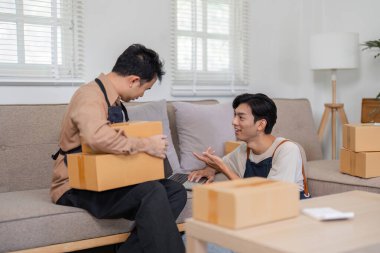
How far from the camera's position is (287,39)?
457 centimetres

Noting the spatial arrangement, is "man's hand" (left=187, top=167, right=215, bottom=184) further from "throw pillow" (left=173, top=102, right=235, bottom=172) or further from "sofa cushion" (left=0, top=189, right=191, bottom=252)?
"sofa cushion" (left=0, top=189, right=191, bottom=252)

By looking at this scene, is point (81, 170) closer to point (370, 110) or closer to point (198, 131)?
point (198, 131)

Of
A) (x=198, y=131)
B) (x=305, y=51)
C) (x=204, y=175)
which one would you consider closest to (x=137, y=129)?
(x=204, y=175)

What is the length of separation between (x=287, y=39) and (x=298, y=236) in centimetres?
335

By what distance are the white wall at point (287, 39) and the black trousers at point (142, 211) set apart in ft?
4.63

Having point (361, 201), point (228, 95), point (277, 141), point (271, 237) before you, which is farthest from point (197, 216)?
point (228, 95)

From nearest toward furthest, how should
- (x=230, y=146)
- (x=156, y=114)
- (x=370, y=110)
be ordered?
(x=156, y=114), (x=230, y=146), (x=370, y=110)

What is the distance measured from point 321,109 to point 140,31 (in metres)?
1.92

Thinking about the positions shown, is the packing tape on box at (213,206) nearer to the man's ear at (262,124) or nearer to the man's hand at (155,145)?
the man's hand at (155,145)

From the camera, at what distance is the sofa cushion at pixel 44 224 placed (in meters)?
2.13

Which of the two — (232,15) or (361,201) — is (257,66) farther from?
(361,201)

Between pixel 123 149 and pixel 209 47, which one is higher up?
pixel 209 47

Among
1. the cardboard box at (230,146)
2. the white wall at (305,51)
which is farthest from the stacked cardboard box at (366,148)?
the white wall at (305,51)

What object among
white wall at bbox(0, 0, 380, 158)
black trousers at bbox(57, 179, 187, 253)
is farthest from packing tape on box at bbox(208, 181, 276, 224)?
white wall at bbox(0, 0, 380, 158)
